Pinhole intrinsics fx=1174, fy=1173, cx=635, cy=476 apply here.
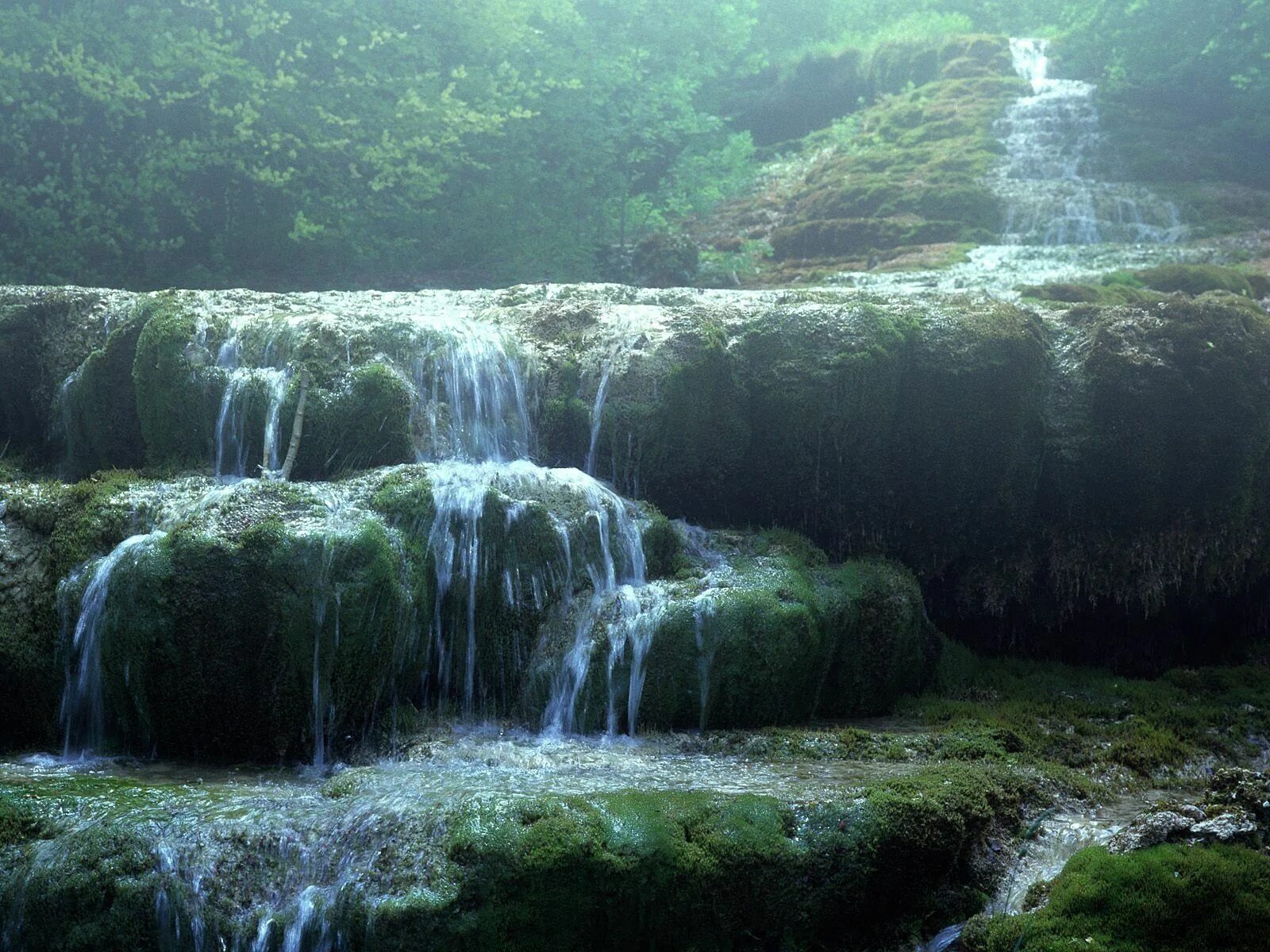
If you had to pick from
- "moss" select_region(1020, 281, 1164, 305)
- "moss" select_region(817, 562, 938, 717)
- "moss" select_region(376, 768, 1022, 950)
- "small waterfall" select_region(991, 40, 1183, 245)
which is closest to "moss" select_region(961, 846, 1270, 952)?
"moss" select_region(376, 768, 1022, 950)

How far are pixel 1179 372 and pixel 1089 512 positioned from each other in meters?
1.36

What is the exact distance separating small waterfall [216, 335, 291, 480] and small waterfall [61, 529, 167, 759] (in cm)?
169

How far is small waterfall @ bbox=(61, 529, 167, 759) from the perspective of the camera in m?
6.99

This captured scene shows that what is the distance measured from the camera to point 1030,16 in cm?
3195

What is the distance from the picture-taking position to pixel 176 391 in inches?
353

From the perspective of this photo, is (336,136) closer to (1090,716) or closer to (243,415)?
(243,415)

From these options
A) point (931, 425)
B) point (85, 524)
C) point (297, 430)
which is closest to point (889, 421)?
point (931, 425)

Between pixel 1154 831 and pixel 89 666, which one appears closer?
pixel 1154 831

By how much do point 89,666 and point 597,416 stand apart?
165 inches

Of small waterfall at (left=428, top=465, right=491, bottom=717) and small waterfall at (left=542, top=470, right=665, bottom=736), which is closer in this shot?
small waterfall at (left=542, top=470, right=665, bottom=736)

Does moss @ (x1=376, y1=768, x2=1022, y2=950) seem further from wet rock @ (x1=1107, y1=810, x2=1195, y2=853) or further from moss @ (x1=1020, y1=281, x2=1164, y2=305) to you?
moss @ (x1=1020, y1=281, x2=1164, y2=305)

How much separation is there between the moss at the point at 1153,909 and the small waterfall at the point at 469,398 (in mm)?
5375

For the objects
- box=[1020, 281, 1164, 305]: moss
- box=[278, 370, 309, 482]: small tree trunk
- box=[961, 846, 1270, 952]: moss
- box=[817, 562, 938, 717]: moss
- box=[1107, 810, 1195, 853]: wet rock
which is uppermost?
Result: box=[1020, 281, 1164, 305]: moss

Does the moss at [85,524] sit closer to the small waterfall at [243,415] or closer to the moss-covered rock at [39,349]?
the small waterfall at [243,415]
